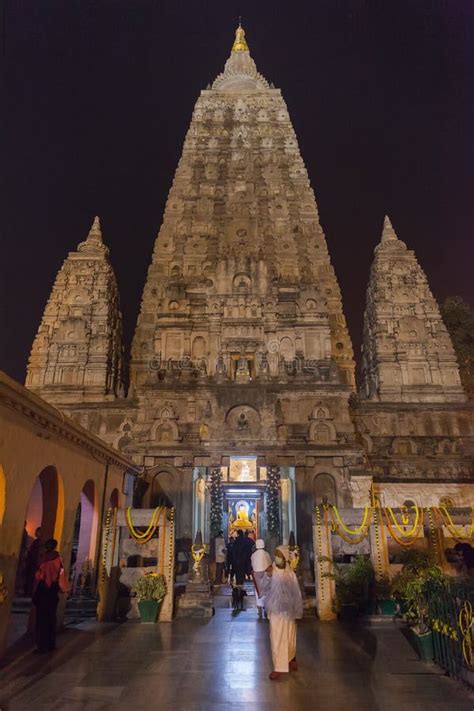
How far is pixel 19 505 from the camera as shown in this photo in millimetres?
9094

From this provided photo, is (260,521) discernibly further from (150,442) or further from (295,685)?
(295,685)

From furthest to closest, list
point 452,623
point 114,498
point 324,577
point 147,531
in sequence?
1. point 114,498
2. point 147,531
3. point 324,577
4. point 452,623

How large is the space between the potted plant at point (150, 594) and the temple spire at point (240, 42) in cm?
6397

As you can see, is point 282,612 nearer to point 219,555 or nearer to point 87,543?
point 87,543

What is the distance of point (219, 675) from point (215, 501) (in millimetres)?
15577

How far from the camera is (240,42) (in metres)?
60.8

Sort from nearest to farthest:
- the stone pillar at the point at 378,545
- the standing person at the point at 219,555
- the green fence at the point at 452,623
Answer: the green fence at the point at 452,623 → the stone pillar at the point at 378,545 → the standing person at the point at 219,555

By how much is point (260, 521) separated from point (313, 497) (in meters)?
3.16

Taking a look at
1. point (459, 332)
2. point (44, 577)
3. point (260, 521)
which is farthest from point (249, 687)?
point (459, 332)

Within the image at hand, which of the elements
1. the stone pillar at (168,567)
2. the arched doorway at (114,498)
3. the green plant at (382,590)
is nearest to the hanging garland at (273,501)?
the arched doorway at (114,498)

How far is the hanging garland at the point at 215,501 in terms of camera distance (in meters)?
22.1

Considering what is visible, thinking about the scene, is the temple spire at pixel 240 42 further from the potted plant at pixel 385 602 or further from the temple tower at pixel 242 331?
the potted plant at pixel 385 602

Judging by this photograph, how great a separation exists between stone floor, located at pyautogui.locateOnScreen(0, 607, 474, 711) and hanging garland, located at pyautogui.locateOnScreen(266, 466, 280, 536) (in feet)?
36.8

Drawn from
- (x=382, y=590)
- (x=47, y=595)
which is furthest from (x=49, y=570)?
(x=382, y=590)
